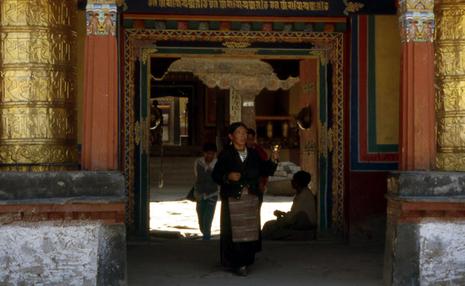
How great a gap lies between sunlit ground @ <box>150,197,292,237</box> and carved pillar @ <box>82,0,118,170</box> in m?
4.83

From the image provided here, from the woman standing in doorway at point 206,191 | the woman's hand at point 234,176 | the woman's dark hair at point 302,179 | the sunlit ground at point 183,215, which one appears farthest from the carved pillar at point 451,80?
the sunlit ground at point 183,215

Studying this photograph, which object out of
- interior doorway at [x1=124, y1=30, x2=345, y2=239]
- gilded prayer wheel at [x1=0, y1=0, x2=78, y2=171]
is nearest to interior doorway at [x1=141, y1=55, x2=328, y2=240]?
interior doorway at [x1=124, y1=30, x2=345, y2=239]

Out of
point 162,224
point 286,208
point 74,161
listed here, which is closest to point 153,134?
point 286,208

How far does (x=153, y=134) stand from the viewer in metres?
Answer: 23.5

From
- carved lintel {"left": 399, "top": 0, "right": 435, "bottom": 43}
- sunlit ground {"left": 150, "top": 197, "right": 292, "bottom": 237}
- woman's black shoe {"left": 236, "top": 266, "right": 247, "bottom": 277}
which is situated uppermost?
carved lintel {"left": 399, "top": 0, "right": 435, "bottom": 43}

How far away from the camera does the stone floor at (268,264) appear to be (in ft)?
25.0

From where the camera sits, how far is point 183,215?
15.0 meters

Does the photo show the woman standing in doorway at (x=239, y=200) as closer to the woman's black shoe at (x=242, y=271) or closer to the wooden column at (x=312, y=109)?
the woman's black shoe at (x=242, y=271)

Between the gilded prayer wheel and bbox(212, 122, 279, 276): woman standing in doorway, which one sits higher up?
the gilded prayer wheel

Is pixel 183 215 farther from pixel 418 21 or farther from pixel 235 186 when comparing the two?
pixel 418 21

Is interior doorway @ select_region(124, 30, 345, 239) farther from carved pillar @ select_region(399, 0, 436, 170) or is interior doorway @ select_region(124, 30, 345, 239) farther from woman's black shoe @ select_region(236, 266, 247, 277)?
carved pillar @ select_region(399, 0, 436, 170)

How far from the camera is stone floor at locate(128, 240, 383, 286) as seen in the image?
25.0ft

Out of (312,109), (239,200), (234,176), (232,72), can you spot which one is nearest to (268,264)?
(239,200)

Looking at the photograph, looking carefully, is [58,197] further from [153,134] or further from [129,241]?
[153,134]
